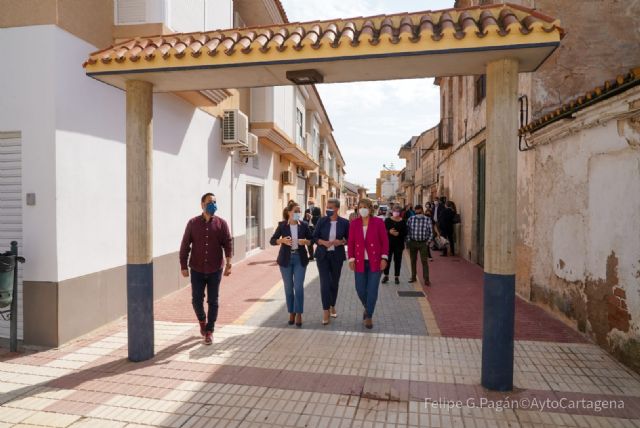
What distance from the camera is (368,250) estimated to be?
19.4ft

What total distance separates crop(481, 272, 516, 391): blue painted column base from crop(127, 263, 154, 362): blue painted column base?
3.77m

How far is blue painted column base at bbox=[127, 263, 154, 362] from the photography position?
474 cm

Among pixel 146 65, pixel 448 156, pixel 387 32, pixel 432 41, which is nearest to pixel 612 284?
pixel 432 41

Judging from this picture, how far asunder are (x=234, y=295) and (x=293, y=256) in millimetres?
2610

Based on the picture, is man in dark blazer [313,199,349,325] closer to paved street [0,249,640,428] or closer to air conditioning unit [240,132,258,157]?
paved street [0,249,640,428]

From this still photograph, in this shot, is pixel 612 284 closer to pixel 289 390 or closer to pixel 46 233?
pixel 289 390

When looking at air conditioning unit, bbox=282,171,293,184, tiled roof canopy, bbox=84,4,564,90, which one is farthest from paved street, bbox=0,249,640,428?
air conditioning unit, bbox=282,171,293,184

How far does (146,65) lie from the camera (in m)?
4.41

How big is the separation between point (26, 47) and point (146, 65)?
2.01 metres

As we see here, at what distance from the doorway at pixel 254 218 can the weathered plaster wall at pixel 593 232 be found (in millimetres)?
8763

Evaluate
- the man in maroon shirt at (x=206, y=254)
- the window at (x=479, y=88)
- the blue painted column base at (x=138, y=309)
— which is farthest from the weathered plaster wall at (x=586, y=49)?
the blue painted column base at (x=138, y=309)

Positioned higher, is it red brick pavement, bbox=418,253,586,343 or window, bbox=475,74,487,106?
window, bbox=475,74,487,106

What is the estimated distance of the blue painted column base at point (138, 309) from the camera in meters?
4.74

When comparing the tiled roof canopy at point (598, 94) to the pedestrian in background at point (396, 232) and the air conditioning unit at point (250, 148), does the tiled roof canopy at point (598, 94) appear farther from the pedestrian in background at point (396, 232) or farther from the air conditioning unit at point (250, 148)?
the air conditioning unit at point (250, 148)
